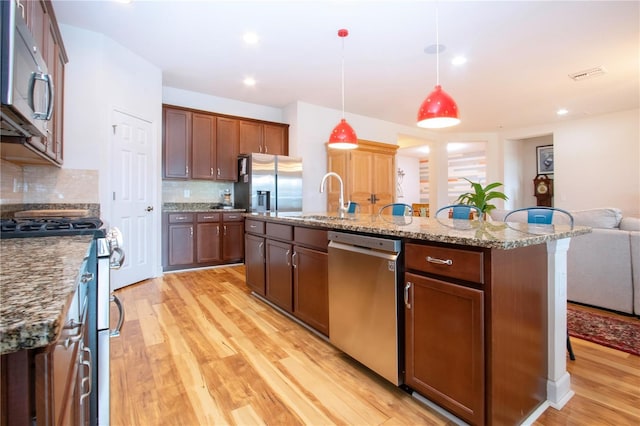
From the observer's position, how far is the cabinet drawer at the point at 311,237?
2.22 meters

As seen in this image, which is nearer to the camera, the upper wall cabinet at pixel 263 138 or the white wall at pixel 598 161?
the upper wall cabinet at pixel 263 138

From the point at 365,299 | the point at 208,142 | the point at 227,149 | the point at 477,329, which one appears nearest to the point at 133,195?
the point at 208,142

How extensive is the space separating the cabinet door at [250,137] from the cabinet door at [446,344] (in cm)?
428

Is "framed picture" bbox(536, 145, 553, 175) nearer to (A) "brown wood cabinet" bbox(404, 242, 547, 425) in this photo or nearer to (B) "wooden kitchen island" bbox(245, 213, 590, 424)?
(B) "wooden kitchen island" bbox(245, 213, 590, 424)

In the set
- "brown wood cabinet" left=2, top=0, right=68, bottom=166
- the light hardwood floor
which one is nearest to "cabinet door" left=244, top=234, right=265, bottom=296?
the light hardwood floor

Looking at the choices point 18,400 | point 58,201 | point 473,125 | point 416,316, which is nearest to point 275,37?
point 58,201

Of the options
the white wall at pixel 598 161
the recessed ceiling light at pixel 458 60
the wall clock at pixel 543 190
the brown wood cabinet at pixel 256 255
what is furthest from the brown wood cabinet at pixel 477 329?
the wall clock at pixel 543 190

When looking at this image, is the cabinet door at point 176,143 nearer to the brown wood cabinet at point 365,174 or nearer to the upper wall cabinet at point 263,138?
the upper wall cabinet at point 263,138

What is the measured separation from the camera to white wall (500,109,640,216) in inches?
230

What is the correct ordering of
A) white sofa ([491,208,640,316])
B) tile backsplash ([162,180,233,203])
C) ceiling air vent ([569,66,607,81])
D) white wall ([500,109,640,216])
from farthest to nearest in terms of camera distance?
white wall ([500,109,640,216]) → tile backsplash ([162,180,233,203]) → ceiling air vent ([569,66,607,81]) → white sofa ([491,208,640,316])

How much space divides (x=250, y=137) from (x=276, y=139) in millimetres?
473

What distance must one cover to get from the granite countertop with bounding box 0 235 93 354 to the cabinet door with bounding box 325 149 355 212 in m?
4.63

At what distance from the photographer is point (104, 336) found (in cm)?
140

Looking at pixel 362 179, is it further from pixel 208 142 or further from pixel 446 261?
pixel 446 261
